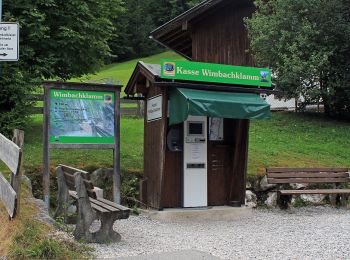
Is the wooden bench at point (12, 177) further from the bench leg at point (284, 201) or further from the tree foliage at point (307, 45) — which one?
the tree foliage at point (307, 45)

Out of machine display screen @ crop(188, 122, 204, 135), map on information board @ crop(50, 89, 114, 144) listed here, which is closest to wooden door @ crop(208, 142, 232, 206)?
machine display screen @ crop(188, 122, 204, 135)

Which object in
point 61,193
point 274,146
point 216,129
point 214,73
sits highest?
point 214,73

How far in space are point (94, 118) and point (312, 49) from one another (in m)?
11.6

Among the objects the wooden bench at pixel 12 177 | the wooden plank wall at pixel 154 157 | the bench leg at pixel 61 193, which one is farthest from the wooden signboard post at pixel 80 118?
the wooden bench at pixel 12 177

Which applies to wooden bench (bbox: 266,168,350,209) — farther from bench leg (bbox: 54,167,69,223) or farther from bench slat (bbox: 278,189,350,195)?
bench leg (bbox: 54,167,69,223)

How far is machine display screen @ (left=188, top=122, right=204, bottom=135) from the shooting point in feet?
32.8

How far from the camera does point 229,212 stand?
10.0 metres

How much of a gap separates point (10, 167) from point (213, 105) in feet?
12.6

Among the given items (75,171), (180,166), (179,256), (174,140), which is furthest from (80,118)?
(179,256)

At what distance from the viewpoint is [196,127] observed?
33.0ft

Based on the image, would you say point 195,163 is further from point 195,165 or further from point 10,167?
point 10,167

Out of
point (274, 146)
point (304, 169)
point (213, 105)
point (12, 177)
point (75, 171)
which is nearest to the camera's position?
point (12, 177)

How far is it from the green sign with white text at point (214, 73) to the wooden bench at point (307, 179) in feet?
7.56

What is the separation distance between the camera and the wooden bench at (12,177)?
6.36 metres
